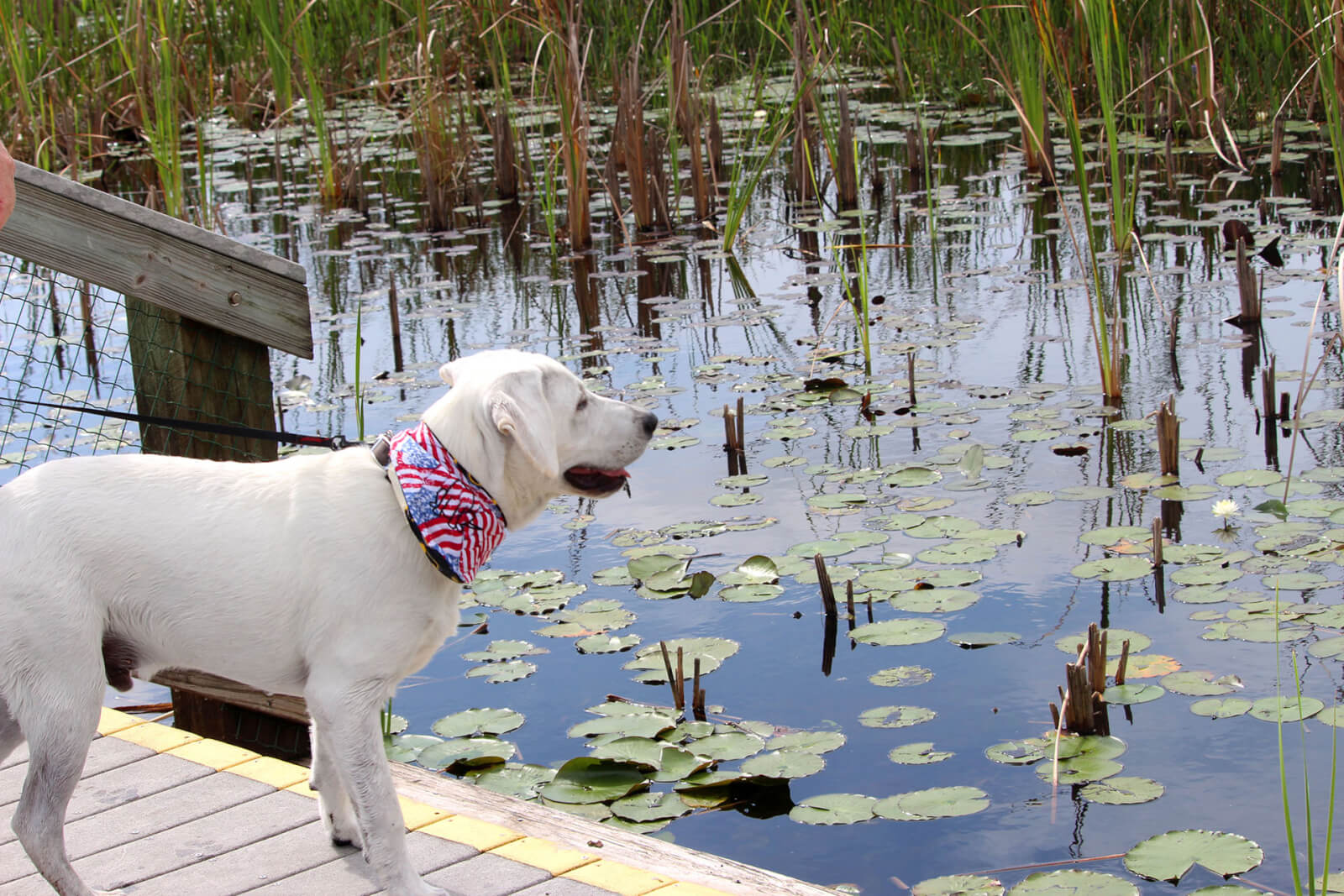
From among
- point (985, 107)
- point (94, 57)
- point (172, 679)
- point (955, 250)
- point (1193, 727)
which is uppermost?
point (94, 57)

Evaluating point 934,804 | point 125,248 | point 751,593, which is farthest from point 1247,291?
point 125,248

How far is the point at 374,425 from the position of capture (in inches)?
241

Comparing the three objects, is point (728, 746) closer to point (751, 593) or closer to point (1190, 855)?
point (751, 593)

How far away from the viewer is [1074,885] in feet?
10.1

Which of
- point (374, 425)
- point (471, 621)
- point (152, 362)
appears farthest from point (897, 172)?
point (152, 362)

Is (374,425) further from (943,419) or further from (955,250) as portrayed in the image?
(955,250)

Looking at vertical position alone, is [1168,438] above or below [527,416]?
below

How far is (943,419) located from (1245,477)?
1266 millimetres

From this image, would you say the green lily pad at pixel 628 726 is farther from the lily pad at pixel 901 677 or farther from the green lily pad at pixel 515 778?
the lily pad at pixel 901 677

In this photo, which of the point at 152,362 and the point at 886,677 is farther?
the point at 886,677

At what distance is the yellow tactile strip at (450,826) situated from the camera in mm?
2697

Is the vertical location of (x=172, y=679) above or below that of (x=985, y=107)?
below

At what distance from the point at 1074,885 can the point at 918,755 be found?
65cm

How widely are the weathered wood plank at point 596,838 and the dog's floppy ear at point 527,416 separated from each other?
0.78 m
